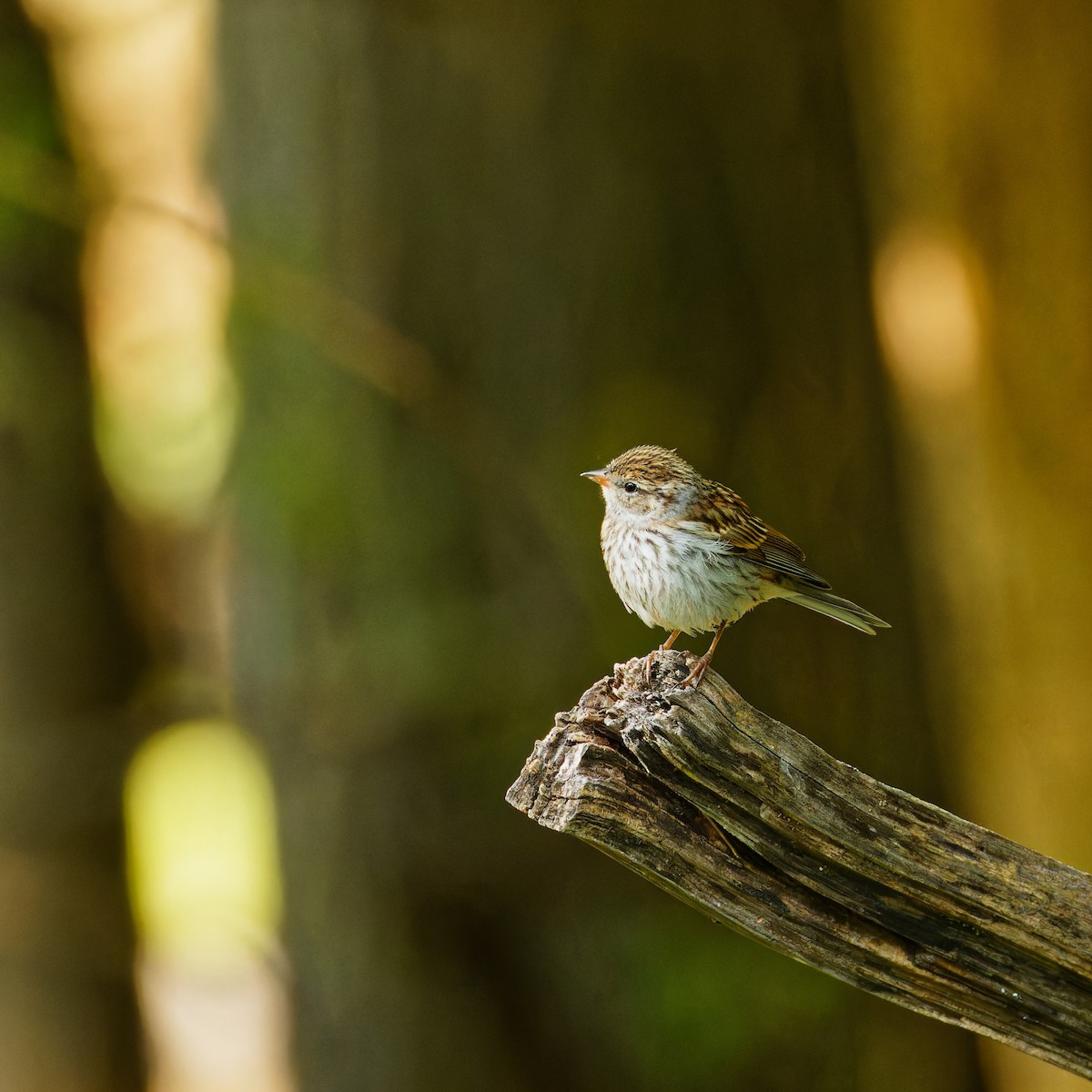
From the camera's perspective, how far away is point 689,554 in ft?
13.1

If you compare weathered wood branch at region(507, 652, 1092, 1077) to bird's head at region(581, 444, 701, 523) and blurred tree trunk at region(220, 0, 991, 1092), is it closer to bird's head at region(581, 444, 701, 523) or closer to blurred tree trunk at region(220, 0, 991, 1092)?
bird's head at region(581, 444, 701, 523)

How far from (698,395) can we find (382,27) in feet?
6.44

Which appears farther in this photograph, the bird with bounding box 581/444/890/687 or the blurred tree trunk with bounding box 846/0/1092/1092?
the blurred tree trunk with bounding box 846/0/1092/1092

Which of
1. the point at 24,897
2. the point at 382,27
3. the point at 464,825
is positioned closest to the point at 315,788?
the point at 464,825

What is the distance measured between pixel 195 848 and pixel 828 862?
5.27m

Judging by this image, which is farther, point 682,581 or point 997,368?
point 997,368

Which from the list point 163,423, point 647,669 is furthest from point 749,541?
point 163,423

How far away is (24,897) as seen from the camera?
6.63 metres

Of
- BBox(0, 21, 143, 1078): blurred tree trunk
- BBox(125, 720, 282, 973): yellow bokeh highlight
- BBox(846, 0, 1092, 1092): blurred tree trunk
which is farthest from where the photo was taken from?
BBox(0, 21, 143, 1078): blurred tree trunk

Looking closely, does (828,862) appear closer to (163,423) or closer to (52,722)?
(163,423)

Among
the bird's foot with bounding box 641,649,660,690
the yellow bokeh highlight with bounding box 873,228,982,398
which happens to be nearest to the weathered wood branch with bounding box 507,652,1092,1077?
the bird's foot with bounding box 641,649,660,690

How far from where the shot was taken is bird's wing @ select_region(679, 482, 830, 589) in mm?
4039

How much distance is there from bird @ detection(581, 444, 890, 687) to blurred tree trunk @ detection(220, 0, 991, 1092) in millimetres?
773

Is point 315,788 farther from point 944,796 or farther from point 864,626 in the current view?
point 944,796
